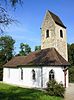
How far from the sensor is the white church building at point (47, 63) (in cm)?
3033

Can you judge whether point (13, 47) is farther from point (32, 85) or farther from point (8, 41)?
point (32, 85)

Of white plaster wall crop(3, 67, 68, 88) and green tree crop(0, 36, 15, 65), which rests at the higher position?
green tree crop(0, 36, 15, 65)

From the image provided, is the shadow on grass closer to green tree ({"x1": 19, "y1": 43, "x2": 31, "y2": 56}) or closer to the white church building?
the white church building

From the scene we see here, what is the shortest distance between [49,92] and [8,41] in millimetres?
40167

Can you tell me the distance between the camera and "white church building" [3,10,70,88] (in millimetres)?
30328

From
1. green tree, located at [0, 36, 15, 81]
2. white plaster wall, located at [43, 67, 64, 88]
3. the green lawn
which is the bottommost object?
the green lawn

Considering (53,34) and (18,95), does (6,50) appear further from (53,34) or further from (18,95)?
(18,95)

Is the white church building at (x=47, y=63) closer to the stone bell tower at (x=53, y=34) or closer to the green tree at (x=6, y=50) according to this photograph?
the stone bell tower at (x=53, y=34)

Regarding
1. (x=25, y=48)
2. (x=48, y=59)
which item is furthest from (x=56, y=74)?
(x=25, y=48)

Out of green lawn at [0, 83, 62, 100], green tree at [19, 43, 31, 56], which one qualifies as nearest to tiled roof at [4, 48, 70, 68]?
green lawn at [0, 83, 62, 100]

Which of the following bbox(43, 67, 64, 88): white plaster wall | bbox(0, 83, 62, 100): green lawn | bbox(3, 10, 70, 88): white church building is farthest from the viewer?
bbox(3, 10, 70, 88): white church building

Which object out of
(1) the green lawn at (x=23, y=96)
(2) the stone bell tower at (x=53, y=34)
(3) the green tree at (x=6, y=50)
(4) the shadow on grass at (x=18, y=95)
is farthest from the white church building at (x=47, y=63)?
(3) the green tree at (x=6, y=50)

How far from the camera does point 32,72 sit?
33344 millimetres

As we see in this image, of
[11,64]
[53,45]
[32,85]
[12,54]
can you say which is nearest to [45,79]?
[32,85]
